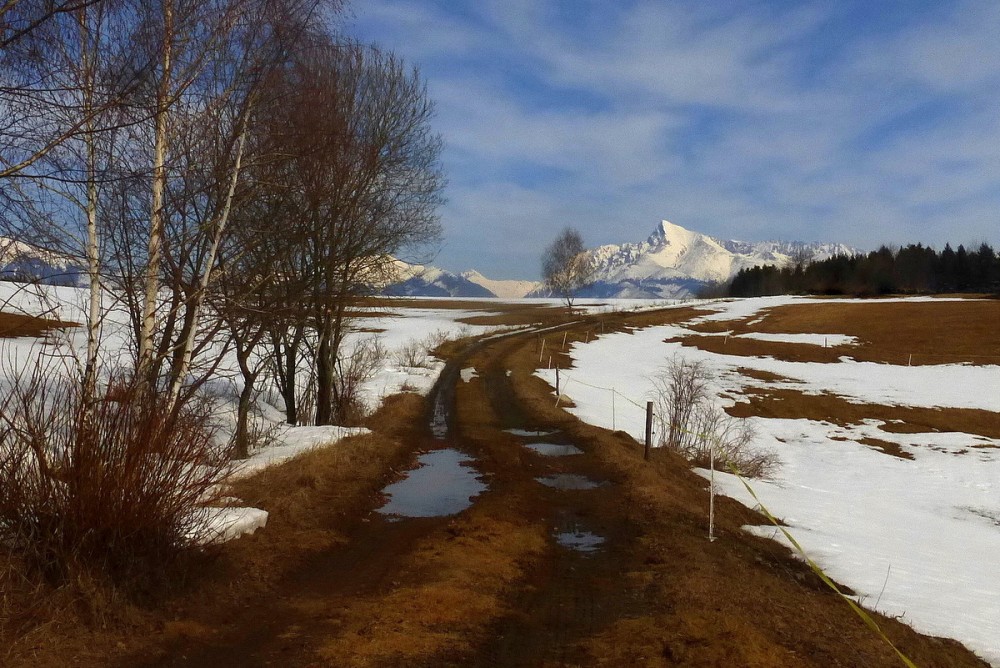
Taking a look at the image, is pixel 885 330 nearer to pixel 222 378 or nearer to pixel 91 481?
pixel 222 378

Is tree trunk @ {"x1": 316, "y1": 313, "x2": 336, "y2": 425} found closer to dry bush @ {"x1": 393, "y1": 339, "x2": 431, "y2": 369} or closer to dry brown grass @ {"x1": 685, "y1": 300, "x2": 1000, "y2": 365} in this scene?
dry bush @ {"x1": 393, "y1": 339, "x2": 431, "y2": 369}

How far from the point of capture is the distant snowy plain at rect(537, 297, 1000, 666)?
8.48 meters

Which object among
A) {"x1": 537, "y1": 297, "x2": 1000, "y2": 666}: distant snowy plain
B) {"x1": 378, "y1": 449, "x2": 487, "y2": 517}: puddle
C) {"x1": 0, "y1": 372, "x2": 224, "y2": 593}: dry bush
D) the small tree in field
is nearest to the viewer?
{"x1": 0, "y1": 372, "x2": 224, "y2": 593}: dry bush

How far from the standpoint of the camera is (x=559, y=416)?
19922mm

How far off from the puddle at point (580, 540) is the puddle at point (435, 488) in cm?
184

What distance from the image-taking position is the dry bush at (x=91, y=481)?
179 inches

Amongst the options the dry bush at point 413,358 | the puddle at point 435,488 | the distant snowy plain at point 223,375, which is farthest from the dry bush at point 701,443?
the dry bush at point 413,358

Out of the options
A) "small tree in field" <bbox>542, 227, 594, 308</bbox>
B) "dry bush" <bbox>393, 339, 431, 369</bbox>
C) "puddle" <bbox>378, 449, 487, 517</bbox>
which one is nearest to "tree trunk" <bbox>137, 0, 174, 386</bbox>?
"puddle" <bbox>378, 449, 487, 517</bbox>

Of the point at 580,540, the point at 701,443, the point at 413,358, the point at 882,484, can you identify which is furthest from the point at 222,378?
the point at 882,484

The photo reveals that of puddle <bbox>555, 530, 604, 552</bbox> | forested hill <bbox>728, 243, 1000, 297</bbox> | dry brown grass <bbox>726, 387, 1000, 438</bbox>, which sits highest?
forested hill <bbox>728, 243, 1000, 297</bbox>

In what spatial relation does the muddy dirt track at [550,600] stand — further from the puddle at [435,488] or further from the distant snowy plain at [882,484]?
the distant snowy plain at [882,484]

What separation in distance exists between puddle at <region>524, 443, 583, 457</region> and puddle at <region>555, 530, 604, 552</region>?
570 cm

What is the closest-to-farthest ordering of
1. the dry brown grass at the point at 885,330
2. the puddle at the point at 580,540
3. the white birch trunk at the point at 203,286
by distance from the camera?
1. the white birch trunk at the point at 203,286
2. the puddle at the point at 580,540
3. the dry brown grass at the point at 885,330

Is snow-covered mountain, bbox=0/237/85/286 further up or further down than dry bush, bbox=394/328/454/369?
further up
